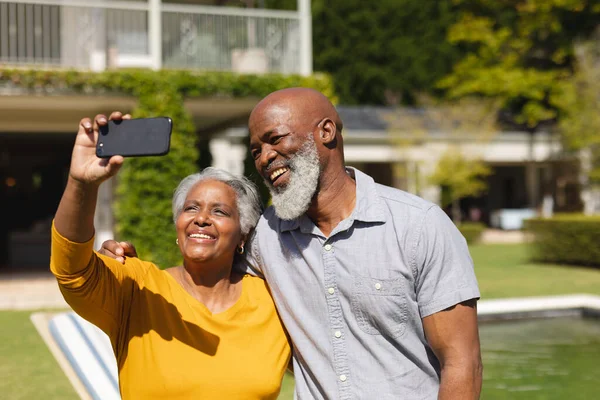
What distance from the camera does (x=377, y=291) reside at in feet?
7.16

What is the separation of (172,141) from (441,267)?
30.1ft

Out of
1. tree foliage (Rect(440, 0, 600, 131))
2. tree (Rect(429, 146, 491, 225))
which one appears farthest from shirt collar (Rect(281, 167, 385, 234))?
tree foliage (Rect(440, 0, 600, 131))

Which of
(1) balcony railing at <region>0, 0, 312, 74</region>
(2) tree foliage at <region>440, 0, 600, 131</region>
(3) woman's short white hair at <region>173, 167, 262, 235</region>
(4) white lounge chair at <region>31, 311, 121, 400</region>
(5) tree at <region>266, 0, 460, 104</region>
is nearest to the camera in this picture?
(3) woman's short white hair at <region>173, 167, 262, 235</region>

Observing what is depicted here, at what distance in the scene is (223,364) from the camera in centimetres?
249

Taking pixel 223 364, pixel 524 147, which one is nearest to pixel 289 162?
pixel 223 364

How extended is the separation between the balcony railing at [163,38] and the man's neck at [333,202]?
938 cm

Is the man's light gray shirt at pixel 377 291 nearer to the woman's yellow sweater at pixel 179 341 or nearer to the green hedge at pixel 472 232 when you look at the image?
the woman's yellow sweater at pixel 179 341

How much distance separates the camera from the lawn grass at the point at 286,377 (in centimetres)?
575

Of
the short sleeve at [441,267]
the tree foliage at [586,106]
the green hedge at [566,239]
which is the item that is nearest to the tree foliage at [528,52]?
the tree foliage at [586,106]

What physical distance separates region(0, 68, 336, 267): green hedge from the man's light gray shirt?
29.2 ft

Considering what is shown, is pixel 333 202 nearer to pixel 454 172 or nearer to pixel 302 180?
pixel 302 180

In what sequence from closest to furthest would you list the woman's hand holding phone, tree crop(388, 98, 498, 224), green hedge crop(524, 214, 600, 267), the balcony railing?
the woman's hand holding phone → the balcony railing → green hedge crop(524, 214, 600, 267) → tree crop(388, 98, 498, 224)

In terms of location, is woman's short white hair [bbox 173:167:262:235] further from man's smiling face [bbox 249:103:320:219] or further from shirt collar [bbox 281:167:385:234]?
man's smiling face [bbox 249:103:320:219]

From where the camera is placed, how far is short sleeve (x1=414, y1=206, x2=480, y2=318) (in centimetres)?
209
